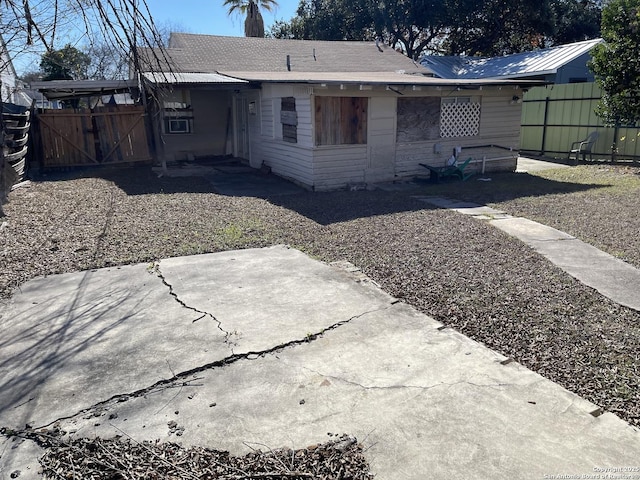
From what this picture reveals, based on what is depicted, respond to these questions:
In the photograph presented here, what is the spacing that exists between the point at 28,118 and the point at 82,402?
39.4ft

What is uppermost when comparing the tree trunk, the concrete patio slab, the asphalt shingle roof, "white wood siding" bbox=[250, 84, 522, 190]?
the tree trunk

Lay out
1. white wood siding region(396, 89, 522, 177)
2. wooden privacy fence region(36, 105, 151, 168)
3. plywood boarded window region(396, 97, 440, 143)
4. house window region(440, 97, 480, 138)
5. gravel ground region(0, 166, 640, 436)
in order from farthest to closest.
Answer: wooden privacy fence region(36, 105, 151, 168) → house window region(440, 97, 480, 138) → white wood siding region(396, 89, 522, 177) → plywood boarded window region(396, 97, 440, 143) → gravel ground region(0, 166, 640, 436)

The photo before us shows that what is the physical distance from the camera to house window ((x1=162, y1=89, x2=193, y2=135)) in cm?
1449

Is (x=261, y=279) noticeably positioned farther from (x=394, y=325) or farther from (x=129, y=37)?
(x=129, y=37)

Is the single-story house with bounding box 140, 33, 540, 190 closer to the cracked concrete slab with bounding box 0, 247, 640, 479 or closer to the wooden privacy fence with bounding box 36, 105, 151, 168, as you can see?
the wooden privacy fence with bounding box 36, 105, 151, 168

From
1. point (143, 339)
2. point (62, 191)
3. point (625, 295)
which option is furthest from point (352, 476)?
point (62, 191)

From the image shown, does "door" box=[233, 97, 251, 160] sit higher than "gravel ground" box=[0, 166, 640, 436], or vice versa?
"door" box=[233, 97, 251, 160]

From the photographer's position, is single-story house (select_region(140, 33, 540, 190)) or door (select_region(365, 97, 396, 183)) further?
door (select_region(365, 97, 396, 183))

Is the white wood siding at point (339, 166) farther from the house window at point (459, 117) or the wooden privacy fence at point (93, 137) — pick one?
the wooden privacy fence at point (93, 137)

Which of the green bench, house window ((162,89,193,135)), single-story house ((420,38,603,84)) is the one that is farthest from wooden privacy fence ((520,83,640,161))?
house window ((162,89,193,135))

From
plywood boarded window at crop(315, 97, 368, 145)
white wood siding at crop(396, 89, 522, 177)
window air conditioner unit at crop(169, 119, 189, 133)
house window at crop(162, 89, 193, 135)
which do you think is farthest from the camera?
window air conditioner unit at crop(169, 119, 189, 133)

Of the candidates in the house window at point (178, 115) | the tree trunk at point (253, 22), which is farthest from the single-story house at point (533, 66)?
the tree trunk at point (253, 22)

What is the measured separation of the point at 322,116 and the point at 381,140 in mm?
1667

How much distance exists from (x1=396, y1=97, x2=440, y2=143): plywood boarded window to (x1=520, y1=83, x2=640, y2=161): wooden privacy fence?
6190mm
